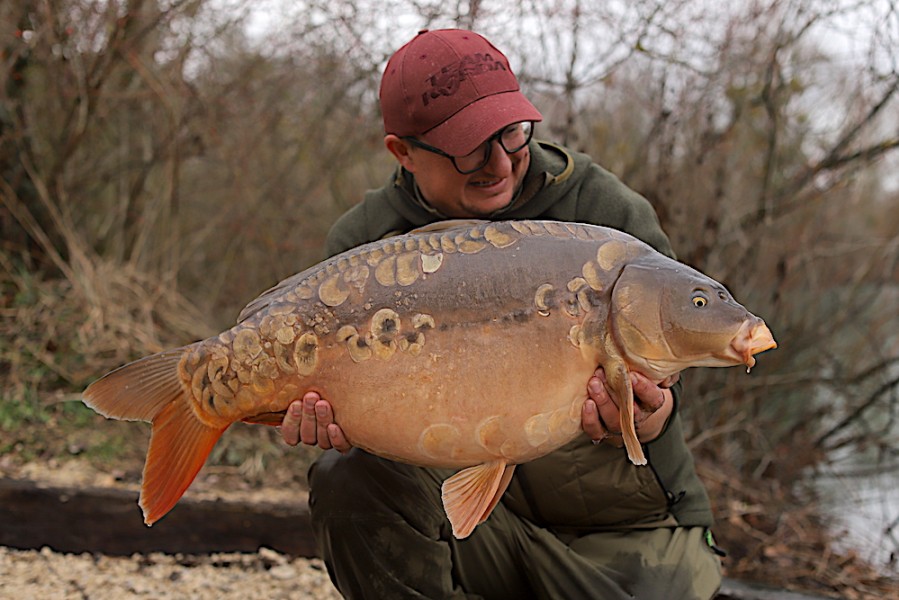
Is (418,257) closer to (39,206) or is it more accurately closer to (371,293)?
(371,293)

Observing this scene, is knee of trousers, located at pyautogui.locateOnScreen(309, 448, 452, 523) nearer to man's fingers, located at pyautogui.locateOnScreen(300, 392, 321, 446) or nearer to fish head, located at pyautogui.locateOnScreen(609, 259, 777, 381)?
man's fingers, located at pyautogui.locateOnScreen(300, 392, 321, 446)

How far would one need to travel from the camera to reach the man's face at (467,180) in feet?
4.84

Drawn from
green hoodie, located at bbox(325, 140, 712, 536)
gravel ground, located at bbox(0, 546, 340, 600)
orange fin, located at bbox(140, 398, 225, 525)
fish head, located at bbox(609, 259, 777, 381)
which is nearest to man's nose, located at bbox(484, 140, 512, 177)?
green hoodie, located at bbox(325, 140, 712, 536)

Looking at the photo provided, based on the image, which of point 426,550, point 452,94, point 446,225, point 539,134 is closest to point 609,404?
point 446,225

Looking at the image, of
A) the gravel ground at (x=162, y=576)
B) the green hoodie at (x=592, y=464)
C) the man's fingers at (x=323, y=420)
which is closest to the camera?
the man's fingers at (x=323, y=420)

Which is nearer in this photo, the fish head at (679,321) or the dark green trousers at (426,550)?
the fish head at (679,321)

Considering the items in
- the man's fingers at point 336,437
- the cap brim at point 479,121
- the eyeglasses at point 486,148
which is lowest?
the man's fingers at point 336,437

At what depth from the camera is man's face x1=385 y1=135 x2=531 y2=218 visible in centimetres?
147

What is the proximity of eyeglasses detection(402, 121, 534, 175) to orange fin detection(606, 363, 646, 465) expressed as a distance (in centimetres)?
48

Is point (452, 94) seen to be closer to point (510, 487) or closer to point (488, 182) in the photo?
point (488, 182)

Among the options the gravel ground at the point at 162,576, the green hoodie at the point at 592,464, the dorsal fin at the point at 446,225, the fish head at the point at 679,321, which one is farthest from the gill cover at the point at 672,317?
the gravel ground at the point at 162,576

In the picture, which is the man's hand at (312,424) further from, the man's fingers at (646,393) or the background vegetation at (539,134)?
the background vegetation at (539,134)

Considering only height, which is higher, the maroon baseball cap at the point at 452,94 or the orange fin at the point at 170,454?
the maroon baseball cap at the point at 452,94

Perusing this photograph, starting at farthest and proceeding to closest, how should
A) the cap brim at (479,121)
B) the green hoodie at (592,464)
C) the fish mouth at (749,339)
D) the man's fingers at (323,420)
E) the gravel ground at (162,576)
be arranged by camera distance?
1. the gravel ground at (162,576)
2. the green hoodie at (592,464)
3. the cap brim at (479,121)
4. the man's fingers at (323,420)
5. the fish mouth at (749,339)
